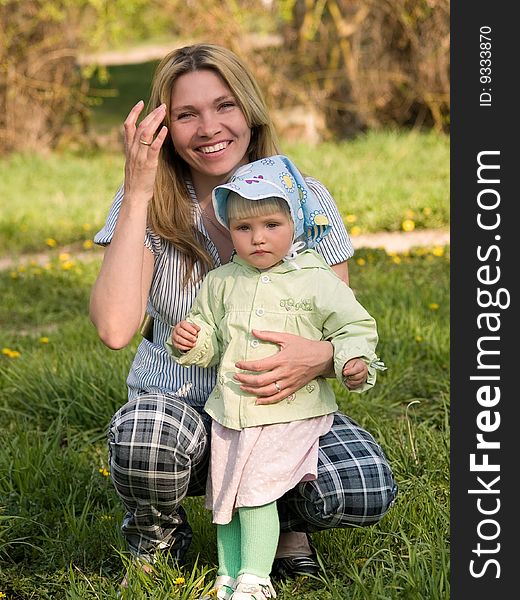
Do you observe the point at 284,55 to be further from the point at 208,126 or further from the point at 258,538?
the point at 258,538

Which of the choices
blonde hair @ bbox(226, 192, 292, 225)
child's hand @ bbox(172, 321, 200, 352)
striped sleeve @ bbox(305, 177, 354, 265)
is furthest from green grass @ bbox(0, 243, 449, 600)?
blonde hair @ bbox(226, 192, 292, 225)

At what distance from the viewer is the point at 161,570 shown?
253 centimetres

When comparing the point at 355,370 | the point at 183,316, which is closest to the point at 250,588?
the point at 355,370

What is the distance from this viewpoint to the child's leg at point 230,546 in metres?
2.46

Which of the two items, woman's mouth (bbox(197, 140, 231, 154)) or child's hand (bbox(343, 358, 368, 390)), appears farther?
woman's mouth (bbox(197, 140, 231, 154))

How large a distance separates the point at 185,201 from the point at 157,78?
12.8 inches

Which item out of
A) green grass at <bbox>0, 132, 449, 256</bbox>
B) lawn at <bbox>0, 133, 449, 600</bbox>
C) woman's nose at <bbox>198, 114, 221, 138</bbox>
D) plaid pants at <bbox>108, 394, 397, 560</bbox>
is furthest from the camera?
green grass at <bbox>0, 132, 449, 256</bbox>

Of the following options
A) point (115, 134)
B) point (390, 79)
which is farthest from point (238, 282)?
point (115, 134)

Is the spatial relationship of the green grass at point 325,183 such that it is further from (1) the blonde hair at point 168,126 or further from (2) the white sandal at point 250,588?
(2) the white sandal at point 250,588

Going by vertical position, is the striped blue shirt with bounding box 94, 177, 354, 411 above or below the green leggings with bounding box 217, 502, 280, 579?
above

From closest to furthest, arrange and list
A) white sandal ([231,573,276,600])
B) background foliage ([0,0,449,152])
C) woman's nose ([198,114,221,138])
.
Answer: white sandal ([231,573,276,600]) → woman's nose ([198,114,221,138]) → background foliage ([0,0,449,152])

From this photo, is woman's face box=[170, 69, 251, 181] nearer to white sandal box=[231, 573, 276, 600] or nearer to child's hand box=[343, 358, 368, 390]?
child's hand box=[343, 358, 368, 390]

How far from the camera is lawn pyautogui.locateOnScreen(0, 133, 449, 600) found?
2570 mm

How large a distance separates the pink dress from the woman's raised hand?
1.90ft
